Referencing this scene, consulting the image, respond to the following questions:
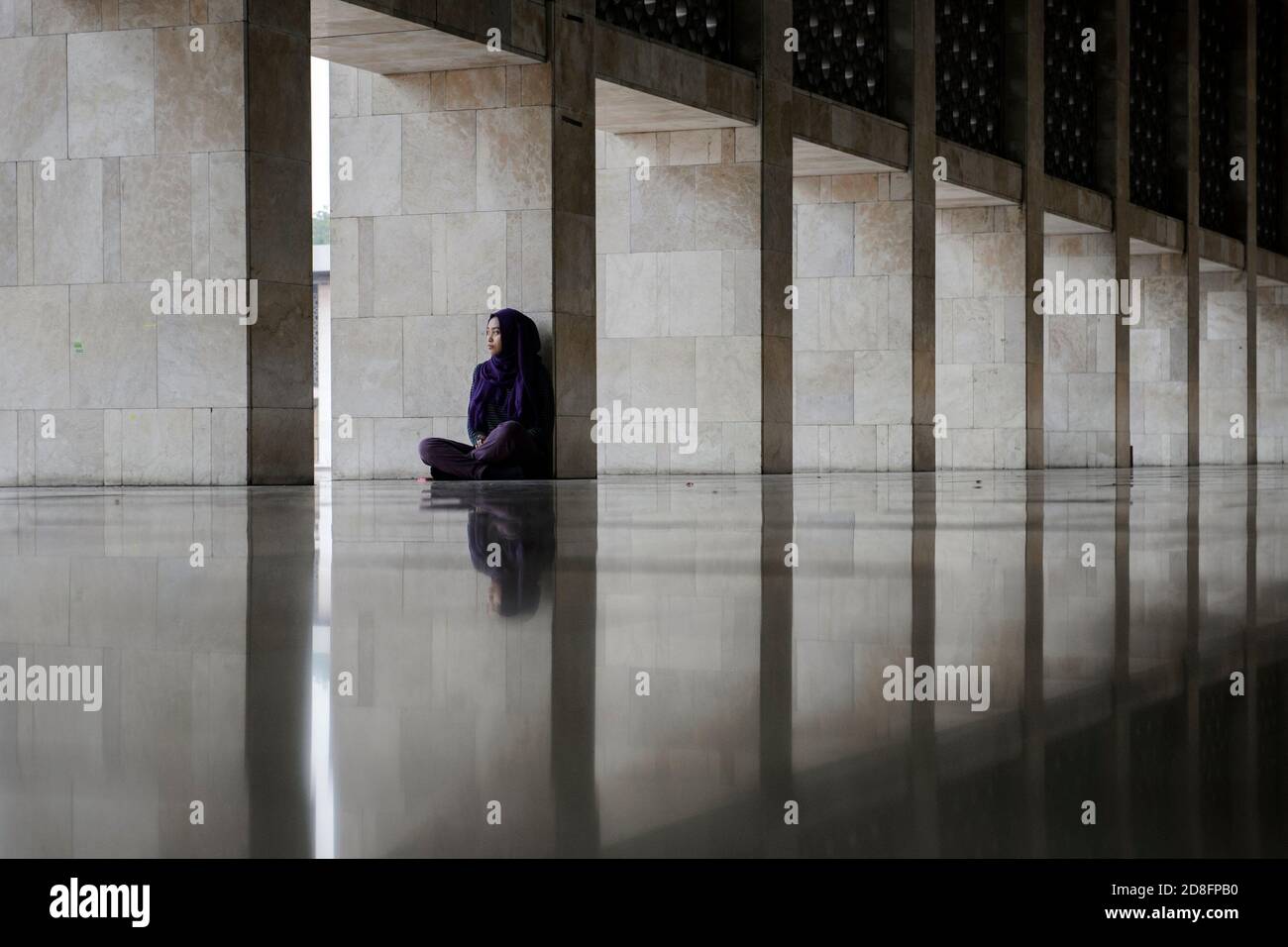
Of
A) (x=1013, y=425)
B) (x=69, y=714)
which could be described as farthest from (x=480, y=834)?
(x=1013, y=425)

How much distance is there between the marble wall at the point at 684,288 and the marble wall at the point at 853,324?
12.4 ft

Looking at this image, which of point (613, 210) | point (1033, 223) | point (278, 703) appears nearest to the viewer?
point (278, 703)

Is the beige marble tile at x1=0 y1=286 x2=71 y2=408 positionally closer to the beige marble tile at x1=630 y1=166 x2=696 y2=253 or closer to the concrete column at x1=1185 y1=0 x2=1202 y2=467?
the beige marble tile at x1=630 y1=166 x2=696 y2=253

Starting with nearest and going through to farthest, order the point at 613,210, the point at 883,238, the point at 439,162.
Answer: the point at 439,162 → the point at 613,210 → the point at 883,238

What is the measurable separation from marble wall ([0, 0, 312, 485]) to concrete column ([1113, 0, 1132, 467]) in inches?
758

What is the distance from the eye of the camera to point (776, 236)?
19.6 meters

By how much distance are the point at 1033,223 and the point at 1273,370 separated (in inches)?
582

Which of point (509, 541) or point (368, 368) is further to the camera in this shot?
point (368, 368)

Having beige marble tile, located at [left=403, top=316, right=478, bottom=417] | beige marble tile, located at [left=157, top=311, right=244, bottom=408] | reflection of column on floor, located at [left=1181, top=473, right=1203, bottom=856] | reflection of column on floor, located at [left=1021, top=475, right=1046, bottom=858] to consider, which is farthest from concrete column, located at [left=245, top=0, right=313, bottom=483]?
reflection of column on floor, located at [left=1181, top=473, right=1203, bottom=856]

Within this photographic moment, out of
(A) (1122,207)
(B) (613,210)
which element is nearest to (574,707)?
(B) (613,210)

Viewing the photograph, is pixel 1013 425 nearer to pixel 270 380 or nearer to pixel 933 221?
pixel 933 221

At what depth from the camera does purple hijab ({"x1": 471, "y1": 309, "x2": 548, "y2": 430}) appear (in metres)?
15.7

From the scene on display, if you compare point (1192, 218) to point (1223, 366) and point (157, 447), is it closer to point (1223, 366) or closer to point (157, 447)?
point (1223, 366)

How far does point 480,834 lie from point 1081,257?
1156 inches
